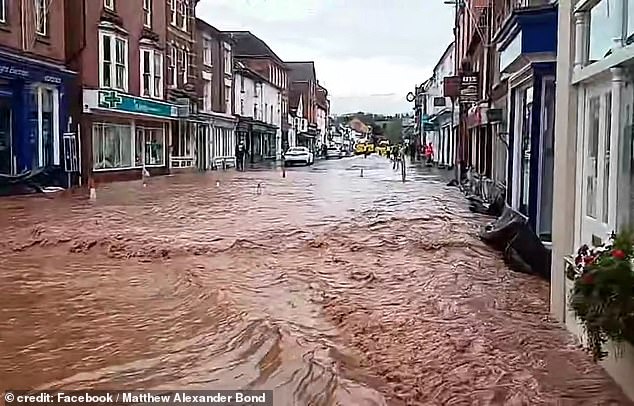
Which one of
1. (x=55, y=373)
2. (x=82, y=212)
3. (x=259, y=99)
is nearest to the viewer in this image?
(x=55, y=373)

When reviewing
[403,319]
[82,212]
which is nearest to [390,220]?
[82,212]

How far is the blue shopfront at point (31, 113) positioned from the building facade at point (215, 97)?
18.2m

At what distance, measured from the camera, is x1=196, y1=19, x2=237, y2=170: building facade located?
1921 inches

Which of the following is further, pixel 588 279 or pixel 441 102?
pixel 441 102

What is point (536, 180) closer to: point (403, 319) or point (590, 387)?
point (403, 319)

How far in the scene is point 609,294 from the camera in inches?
206

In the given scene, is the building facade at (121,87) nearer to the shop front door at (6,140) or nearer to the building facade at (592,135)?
the shop front door at (6,140)

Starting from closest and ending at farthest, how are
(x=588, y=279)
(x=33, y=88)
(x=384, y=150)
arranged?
(x=588, y=279) → (x=33, y=88) → (x=384, y=150)

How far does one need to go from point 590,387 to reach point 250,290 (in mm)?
4715

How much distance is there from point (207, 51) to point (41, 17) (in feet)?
79.0

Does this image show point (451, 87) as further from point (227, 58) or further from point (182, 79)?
point (227, 58)

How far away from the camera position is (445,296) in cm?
949

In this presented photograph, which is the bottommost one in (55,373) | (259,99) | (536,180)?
(55,373)

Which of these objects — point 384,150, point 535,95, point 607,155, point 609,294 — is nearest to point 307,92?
point 384,150
